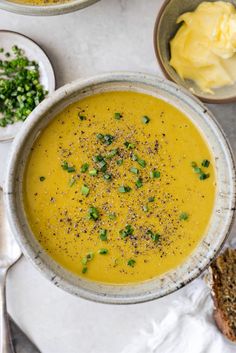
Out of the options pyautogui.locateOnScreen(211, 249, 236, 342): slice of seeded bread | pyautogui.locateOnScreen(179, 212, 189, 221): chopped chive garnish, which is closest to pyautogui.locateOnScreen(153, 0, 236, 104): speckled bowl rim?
pyautogui.locateOnScreen(179, 212, 189, 221): chopped chive garnish

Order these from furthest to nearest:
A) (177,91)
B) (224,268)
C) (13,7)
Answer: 1. (224,268)
2. (13,7)
3. (177,91)

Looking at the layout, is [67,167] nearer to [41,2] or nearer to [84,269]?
[84,269]

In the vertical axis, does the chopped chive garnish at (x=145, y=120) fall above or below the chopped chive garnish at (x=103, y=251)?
above

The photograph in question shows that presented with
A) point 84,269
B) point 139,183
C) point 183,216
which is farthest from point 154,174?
point 84,269

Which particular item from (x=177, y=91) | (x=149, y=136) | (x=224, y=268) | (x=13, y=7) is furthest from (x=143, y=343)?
(x=13, y=7)

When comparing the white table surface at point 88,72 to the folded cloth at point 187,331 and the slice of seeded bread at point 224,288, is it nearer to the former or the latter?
the folded cloth at point 187,331

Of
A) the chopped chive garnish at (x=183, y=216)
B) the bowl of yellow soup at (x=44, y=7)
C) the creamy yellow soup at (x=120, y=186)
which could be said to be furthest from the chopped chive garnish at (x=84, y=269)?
the bowl of yellow soup at (x=44, y=7)

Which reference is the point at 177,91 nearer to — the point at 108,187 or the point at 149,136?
the point at 149,136
